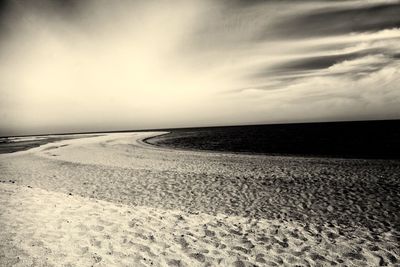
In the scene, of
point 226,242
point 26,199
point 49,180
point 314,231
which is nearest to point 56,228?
point 26,199

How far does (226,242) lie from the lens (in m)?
7.40

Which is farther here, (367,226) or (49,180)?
(49,180)

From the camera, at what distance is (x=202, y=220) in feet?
29.9

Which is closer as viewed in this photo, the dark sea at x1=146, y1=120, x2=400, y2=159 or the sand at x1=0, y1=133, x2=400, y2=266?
the sand at x1=0, y1=133, x2=400, y2=266

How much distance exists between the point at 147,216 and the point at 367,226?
7.27m

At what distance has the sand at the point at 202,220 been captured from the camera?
21.5 ft

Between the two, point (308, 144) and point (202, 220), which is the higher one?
point (202, 220)

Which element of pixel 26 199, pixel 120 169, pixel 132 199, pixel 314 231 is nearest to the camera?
pixel 314 231

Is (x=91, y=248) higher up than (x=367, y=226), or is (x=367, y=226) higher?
(x=91, y=248)

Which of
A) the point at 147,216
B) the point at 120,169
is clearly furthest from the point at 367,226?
the point at 120,169

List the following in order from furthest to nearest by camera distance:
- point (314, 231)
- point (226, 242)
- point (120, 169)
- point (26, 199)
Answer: point (120, 169)
point (26, 199)
point (314, 231)
point (226, 242)

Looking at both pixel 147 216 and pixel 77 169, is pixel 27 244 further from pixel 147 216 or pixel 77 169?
pixel 77 169

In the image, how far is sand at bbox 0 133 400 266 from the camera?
258 inches

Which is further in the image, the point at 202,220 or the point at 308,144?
the point at 308,144
